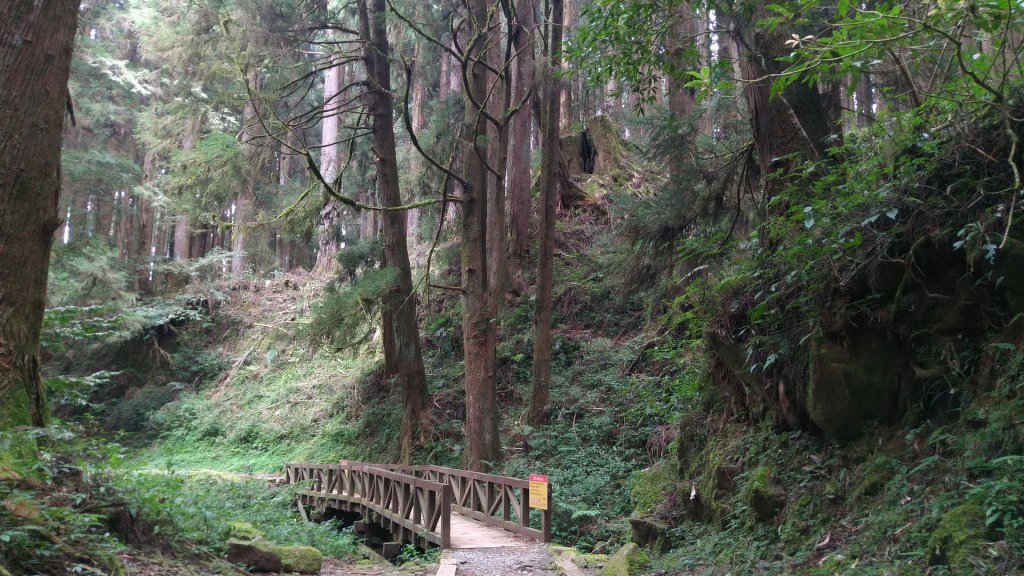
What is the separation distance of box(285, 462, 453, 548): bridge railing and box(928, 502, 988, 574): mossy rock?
6109 mm

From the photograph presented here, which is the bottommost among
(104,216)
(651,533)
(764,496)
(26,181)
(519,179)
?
(651,533)

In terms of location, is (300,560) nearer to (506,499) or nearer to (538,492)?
(538,492)

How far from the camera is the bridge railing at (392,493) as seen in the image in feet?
31.2

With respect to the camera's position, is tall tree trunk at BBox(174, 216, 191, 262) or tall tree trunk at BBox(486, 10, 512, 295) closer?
tall tree trunk at BBox(486, 10, 512, 295)

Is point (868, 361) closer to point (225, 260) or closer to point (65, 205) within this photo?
point (65, 205)

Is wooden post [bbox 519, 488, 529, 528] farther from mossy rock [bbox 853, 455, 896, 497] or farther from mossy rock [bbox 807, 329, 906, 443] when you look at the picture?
mossy rock [bbox 853, 455, 896, 497]

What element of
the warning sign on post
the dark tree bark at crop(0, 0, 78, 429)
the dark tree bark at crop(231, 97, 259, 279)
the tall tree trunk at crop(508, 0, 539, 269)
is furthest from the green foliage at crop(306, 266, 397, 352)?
the dark tree bark at crop(0, 0, 78, 429)

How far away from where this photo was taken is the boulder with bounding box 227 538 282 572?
659 centimetres

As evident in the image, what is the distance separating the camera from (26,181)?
6.00 m

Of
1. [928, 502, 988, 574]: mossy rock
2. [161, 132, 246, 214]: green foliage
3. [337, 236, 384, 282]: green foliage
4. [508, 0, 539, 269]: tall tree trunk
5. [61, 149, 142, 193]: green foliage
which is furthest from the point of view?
[61, 149, 142, 193]: green foliage

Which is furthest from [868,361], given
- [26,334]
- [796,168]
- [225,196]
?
[225,196]

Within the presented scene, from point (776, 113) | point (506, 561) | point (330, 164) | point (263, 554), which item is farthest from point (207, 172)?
point (776, 113)

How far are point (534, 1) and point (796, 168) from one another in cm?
1104

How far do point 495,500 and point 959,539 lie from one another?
7.56 meters
